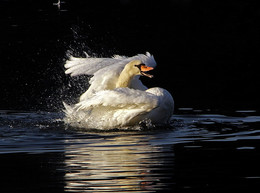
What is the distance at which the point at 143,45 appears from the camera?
76.1 ft

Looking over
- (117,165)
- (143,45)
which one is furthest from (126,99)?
(143,45)

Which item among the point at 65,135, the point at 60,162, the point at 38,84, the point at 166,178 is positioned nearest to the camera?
the point at 166,178

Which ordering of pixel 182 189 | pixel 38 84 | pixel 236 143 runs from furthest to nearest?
pixel 38 84 < pixel 236 143 < pixel 182 189

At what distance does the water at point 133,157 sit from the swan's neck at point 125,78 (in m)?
1.04

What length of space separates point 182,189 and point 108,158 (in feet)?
5.84

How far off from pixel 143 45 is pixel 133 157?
1425 centimetres

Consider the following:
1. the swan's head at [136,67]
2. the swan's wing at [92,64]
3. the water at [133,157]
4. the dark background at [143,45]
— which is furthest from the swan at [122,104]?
the dark background at [143,45]

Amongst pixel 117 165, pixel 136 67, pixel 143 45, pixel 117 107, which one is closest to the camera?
pixel 117 165

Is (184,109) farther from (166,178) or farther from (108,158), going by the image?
(166,178)

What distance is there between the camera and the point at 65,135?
36.8ft

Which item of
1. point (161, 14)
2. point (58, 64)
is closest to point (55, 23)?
point (161, 14)

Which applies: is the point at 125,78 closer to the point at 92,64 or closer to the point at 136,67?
the point at 136,67

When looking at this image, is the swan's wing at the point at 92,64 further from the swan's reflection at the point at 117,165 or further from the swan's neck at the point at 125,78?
the swan's reflection at the point at 117,165

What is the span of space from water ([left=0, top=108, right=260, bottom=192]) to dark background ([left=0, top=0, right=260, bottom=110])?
2.79 metres
